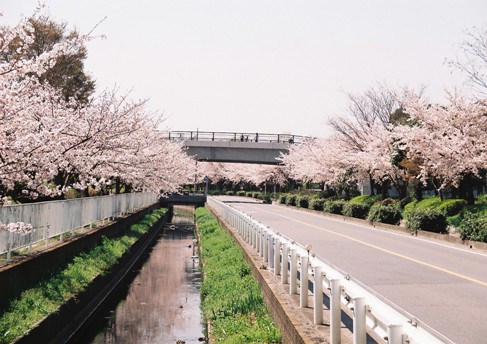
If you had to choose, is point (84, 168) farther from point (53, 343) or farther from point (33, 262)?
point (53, 343)

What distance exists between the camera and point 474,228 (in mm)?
18453

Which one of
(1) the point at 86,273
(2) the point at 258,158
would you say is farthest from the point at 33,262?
(2) the point at 258,158

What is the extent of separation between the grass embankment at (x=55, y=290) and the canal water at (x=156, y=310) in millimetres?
1028

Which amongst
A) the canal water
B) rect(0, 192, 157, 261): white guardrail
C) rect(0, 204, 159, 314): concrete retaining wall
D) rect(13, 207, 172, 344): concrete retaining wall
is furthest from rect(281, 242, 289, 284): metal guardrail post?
rect(0, 192, 157, 261): white guardrail

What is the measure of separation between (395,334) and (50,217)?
12.2 meters

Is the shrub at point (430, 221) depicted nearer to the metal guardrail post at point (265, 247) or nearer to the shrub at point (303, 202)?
the metal guardrail post at point (265, 247)

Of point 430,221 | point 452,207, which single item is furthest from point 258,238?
point 452,207

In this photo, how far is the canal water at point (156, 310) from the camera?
12391mm

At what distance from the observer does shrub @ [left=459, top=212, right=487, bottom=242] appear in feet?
59.0

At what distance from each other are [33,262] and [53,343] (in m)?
1.98

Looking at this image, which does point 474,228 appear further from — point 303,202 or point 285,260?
point 303,202

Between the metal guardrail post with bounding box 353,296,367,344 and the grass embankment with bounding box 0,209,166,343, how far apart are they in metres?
5.85

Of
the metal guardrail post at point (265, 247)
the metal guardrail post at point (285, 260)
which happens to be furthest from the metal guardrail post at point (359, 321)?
the metal guardrail post at point (265, 247)

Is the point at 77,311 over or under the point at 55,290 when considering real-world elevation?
under
